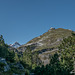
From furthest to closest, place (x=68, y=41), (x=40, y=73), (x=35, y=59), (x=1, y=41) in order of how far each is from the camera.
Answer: (x=35, y=59)
(x=1, y=41)
(x=68, y=41)
(x=40, y=73)

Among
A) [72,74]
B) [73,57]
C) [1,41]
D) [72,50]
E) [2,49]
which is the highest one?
[1,41]

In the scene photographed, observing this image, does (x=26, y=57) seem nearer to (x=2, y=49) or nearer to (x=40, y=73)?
(x=2, y=49)

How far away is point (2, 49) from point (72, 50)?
36.4 m

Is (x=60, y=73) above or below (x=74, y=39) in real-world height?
below

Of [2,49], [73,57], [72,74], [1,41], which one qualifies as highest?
[1,41]

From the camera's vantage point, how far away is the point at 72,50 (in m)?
49.9

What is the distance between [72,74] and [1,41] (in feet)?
190

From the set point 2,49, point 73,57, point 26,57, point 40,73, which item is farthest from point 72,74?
point 26,57

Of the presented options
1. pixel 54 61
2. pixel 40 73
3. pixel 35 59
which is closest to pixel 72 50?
pixel 54 61

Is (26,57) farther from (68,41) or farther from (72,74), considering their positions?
(72,74)

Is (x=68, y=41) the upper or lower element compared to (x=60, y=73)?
upper

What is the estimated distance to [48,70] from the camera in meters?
44.1

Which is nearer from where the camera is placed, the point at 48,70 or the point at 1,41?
the point at 48,70

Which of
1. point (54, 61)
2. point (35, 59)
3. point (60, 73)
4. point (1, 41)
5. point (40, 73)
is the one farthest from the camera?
point (35, 59)
